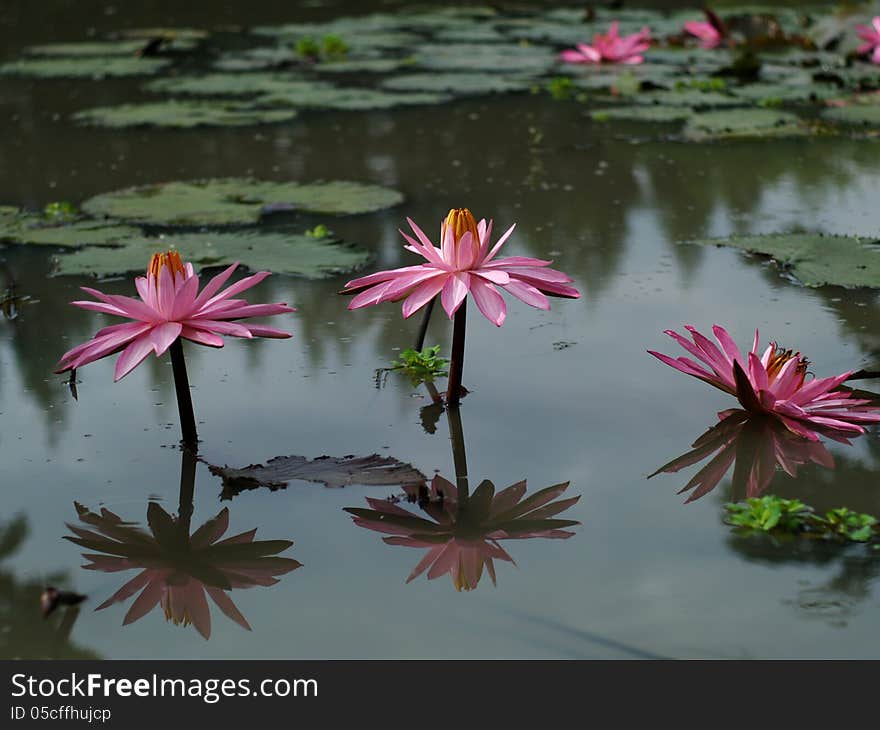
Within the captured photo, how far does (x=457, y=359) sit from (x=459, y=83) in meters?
4.28

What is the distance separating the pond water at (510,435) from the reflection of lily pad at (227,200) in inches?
4.1

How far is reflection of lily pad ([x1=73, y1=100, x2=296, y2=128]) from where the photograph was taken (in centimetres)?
546

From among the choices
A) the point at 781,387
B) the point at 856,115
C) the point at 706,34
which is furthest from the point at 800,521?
the point at 706,34

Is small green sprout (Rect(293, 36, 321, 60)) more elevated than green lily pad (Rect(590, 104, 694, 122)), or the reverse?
small green sprout (Rect(293, 36, 321, 60))

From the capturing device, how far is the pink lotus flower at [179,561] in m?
1.69

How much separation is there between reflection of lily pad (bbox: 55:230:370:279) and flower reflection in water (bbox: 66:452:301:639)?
134cm

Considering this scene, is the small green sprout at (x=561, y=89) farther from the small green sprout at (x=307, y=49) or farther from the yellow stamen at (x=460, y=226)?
the yellow stamen at (x=460, y=226)

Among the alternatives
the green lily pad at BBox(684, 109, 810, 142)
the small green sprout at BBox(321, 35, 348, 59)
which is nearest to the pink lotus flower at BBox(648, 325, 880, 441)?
the green lily pad at BBox(684, 109, 810, 142)

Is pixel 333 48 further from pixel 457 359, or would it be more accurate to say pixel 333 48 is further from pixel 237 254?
pixel 457 359

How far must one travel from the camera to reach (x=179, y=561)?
1820mm

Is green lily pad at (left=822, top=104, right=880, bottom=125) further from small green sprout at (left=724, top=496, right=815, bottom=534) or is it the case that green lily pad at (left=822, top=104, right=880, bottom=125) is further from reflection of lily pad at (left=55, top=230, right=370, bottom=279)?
small green sprout at (left=724, top=496, right=815, bottom=534)

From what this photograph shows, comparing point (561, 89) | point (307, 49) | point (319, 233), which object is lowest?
point (319, 233)
